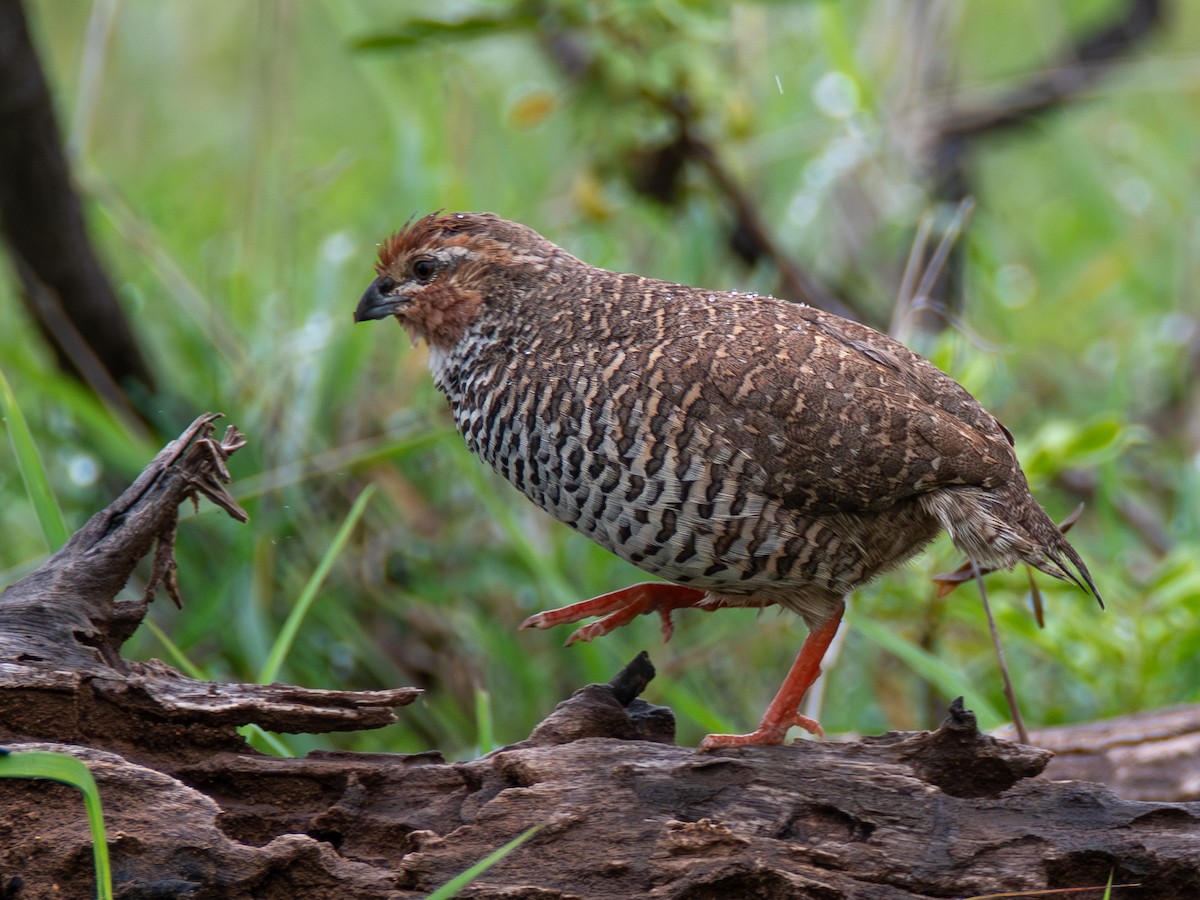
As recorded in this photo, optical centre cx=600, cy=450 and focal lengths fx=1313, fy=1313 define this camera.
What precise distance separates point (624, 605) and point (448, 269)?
106 cm

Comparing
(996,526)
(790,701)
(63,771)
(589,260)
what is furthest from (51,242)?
(996,526)

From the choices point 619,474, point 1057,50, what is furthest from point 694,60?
point 619,474

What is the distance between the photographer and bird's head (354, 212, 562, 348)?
3.62 metres

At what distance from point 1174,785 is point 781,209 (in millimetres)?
4448

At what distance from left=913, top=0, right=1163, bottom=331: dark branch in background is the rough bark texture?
18.2 ft

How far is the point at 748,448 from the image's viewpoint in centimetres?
306

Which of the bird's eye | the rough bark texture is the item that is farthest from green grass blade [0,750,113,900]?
the bird's eye

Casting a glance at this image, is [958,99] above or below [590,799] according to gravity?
above

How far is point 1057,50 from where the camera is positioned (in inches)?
325

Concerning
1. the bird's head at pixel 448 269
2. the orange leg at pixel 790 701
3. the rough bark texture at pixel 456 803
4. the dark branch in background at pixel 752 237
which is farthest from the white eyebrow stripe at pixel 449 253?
the dark branch in background at pixel 752 237

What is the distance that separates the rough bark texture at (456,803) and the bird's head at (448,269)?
766 millimetres

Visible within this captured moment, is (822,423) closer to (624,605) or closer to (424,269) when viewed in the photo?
(624,605)

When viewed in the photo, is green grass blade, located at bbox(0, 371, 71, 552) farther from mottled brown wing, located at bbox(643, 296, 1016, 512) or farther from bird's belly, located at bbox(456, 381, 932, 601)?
mottled brown wing, located at bbox(643, 296, 1016, 512)

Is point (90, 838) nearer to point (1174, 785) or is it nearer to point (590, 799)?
point (590, 799)
